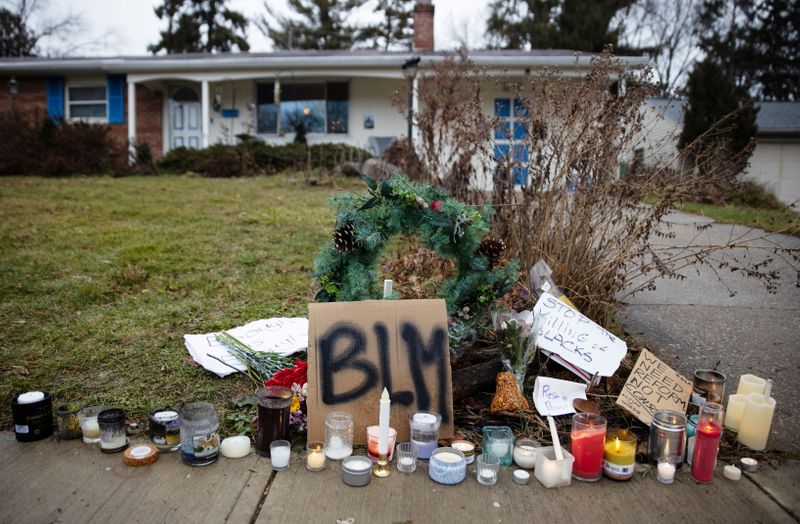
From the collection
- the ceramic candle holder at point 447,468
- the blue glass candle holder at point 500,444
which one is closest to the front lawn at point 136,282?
the ceramic candle holder at point 447,468

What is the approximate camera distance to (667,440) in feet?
7.54

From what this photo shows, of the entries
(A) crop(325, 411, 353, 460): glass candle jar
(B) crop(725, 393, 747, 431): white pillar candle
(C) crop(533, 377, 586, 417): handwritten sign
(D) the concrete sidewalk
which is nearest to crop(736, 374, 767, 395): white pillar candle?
(B) crop(725, 393, 747, 431): white pillar candle

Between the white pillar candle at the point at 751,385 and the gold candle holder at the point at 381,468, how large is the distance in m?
1.68

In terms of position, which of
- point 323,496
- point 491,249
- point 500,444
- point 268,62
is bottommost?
point 323,496

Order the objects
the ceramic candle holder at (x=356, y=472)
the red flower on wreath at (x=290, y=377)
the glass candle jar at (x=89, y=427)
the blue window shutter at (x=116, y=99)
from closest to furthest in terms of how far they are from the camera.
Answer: the ceramic candle holder at (x=356, y=472), the glass candle jar at (x=89, y=427), the red flower on wreath at (x=290, y=377), the blue window shutter at (x=116, y=99)

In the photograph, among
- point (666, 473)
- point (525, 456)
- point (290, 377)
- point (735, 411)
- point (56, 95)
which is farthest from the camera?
point (56, 95)

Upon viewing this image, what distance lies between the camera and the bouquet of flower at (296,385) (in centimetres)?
255

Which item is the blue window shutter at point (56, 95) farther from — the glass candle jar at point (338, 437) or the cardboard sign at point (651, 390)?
the cardboard sign at point (651, 390)

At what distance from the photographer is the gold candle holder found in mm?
2236

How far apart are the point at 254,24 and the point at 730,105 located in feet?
75.8

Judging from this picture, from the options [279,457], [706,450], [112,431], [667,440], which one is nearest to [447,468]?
[279,457]

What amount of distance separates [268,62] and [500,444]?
13574 millimetres

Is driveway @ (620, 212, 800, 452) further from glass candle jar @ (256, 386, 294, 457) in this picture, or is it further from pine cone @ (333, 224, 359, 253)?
glass candle jar @ (256, 386, 294, 457)

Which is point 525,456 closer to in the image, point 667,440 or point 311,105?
point 667,440
